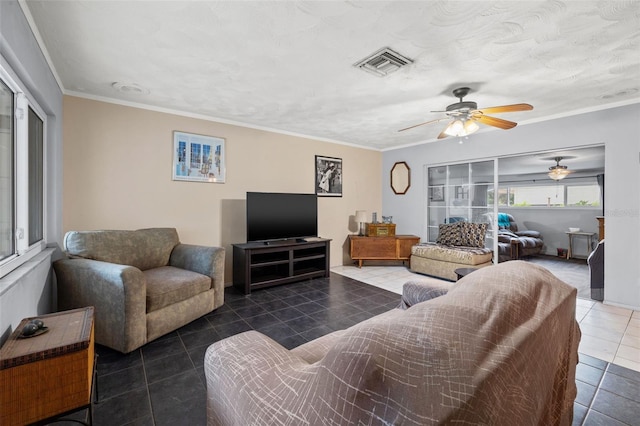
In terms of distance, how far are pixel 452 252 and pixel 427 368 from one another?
426 cm

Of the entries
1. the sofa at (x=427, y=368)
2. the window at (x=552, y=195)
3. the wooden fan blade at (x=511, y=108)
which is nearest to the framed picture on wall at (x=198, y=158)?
the sofa at (x=427, y=368)

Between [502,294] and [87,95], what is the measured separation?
404cm

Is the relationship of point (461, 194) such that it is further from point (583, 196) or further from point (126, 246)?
point (126, 246)

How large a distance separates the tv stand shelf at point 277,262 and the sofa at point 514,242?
3.42 metres

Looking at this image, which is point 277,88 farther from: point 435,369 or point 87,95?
point 435,369

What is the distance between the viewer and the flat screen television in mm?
3908

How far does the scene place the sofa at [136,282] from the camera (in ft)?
7.04

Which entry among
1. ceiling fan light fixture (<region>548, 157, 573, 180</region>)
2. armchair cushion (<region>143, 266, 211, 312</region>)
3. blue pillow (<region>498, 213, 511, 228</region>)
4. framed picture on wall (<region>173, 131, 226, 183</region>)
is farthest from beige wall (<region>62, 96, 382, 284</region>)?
ceiling fan light fixture (<region>548, 157, 573, 180</region>)

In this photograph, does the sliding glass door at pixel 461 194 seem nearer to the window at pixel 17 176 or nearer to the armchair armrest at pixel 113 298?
the armchair armrest at pixel 113 298

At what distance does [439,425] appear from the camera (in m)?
0.50

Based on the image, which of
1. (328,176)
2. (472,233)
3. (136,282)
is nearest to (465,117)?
(472,233)

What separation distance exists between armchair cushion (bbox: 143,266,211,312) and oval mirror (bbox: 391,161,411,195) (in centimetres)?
414

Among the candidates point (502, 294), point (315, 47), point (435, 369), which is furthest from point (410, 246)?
point (435, 369)

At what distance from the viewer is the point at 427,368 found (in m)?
0.56
